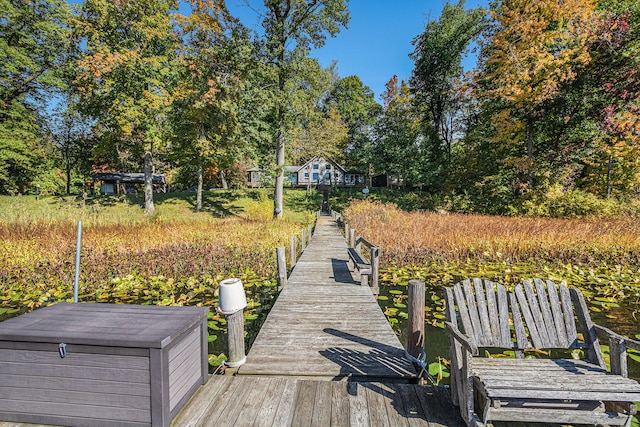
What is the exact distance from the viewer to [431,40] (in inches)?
1001

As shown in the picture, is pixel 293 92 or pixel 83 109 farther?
pixel 83 109

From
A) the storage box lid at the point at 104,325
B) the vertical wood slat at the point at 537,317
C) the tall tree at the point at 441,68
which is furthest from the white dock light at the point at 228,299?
the tall tree at the point at 441,68

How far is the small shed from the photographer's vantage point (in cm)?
3497

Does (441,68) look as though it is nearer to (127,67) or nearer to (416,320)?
(127,67)

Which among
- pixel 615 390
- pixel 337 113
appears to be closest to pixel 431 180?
pixel 337 113

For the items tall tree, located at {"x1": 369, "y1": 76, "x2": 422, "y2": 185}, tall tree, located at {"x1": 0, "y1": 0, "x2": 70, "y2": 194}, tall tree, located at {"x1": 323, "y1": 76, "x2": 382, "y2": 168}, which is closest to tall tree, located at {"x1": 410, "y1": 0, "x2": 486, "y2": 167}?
tall tree, located at {"x1": 369, "y1": 76, "x2": 422, "y2": 185}

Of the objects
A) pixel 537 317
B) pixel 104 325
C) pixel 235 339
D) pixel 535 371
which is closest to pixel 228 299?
pixel 235 339

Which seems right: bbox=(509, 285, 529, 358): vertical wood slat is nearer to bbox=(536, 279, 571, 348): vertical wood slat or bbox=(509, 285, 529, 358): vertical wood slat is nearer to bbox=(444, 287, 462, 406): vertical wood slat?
bbox=(536, 279, 571, 348): vertical wood slat

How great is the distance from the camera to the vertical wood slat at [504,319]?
2.79 m

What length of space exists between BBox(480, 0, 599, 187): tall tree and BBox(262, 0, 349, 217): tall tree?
8.82 m

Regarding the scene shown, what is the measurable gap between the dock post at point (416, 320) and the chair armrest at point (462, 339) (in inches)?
28.8

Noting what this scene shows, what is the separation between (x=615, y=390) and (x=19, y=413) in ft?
15.6

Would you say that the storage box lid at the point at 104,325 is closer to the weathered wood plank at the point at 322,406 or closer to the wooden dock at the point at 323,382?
the wooden dock at the point at 323,382

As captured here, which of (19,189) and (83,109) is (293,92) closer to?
(83,109)
